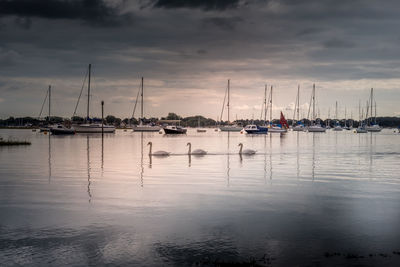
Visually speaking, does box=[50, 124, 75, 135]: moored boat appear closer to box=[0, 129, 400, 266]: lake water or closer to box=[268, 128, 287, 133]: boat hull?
box=[268, 128, 287, 133]: boat hull

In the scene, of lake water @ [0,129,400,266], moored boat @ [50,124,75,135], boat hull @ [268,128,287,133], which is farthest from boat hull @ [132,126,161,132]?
lake water @ [0,129,400,266]

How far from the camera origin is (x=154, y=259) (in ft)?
33.3

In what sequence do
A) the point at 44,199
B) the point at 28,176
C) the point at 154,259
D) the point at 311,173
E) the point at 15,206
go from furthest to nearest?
the point at 311,173 < the point at 28,176 < the point at 44,199 < the point at 15,206 < the point at 154,259

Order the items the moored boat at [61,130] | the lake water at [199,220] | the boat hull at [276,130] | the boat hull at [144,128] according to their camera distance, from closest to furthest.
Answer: the lake water at [199,220], the moored boat at [61,130], the boat hull at [276,130], the boat hull at [144,128]

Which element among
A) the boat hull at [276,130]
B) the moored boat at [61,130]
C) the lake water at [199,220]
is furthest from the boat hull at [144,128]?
the lake water at [199,220]

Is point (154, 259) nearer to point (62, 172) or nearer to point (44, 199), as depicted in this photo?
point (44, 199)

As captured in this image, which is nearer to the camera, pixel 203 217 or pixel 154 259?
pixel 154 259

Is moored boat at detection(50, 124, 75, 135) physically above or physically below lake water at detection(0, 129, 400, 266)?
above

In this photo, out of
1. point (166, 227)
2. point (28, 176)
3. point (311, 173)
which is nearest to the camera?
point (166, 227)

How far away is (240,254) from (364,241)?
394cm

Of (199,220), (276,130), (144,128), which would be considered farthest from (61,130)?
(199,220)

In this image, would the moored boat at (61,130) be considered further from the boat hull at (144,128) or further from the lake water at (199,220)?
the lake water at (199,220)

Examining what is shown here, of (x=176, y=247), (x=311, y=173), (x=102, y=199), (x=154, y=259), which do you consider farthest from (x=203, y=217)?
(x=311, y=173)

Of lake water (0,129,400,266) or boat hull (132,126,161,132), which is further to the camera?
boat hull (132,126,161,132)
